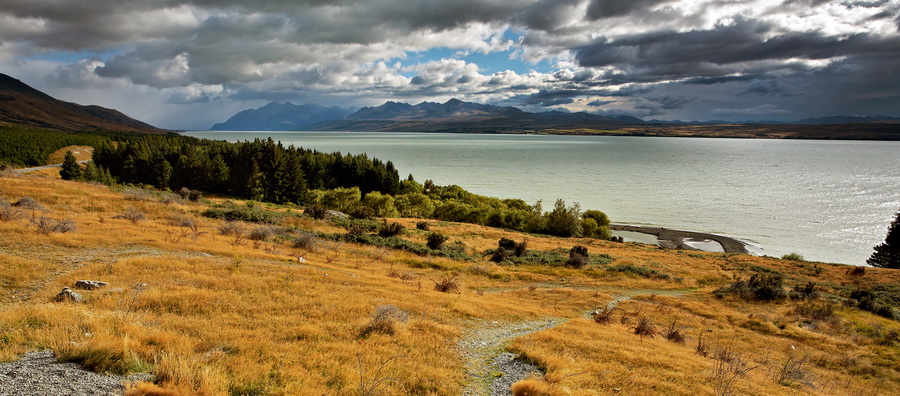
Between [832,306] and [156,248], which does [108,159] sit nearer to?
[156,248]

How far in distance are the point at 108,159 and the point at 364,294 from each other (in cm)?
11636

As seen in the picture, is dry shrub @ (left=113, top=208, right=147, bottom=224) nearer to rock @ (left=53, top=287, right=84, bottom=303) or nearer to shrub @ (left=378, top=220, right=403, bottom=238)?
rock @ (left=53, top=287, right=84, bottom=303)

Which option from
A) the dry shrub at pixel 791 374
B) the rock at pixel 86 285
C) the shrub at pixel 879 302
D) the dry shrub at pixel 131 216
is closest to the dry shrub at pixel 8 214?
the dry shrub at pixel 131 216

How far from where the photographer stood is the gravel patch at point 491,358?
30.0 feet

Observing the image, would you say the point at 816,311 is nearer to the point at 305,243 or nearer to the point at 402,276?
the point at 402,276

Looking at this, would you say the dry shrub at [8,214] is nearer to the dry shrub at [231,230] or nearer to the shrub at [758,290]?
the dry shrub at [231,230]

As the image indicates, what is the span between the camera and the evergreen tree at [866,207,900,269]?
57400 millimetres

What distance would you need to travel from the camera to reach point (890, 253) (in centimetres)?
5888

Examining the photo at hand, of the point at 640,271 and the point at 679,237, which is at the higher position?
the point at 640,271

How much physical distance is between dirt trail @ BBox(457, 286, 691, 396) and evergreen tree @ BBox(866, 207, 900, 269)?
238ft

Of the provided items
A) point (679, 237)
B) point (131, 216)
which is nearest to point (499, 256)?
point (131, 216)

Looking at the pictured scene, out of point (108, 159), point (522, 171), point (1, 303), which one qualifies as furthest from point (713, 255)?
point (108, 159)

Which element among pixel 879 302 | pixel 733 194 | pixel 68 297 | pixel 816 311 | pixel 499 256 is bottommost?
pixel 733 194

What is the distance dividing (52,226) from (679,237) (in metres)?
85.4
